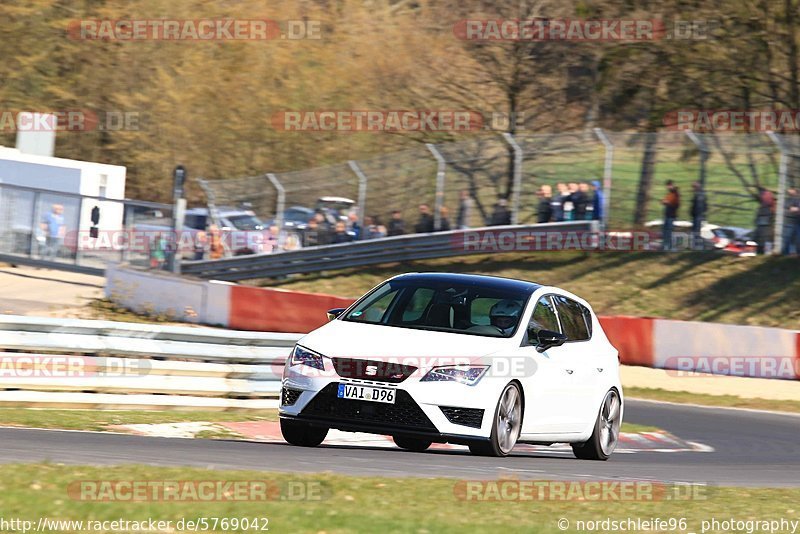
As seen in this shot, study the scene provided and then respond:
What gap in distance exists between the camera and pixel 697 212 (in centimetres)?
2762

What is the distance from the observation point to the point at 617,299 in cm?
2864

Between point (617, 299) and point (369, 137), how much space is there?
1310 centimetres

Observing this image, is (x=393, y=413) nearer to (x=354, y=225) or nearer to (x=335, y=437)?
(x=335, y=437)

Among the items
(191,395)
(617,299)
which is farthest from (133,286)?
(191,395)

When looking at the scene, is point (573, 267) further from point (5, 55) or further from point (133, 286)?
point (5, 55)

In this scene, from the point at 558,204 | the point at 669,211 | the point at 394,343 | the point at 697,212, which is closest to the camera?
the point at 394,343

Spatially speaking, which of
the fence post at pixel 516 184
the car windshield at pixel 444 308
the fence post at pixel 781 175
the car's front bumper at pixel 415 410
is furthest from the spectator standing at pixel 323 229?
the car's front bumper at pixel 415 410

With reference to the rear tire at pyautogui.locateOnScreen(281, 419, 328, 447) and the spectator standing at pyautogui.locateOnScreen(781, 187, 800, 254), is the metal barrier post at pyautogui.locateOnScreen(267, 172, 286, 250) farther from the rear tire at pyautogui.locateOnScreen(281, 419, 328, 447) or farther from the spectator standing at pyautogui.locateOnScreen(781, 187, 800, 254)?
the rear tire at pyautogui.locateOnScreen(281, 419, 328, 447)

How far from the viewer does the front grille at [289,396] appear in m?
9.66

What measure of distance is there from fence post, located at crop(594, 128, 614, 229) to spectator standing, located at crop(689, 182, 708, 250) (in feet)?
5.78

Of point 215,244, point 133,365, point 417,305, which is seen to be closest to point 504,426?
point 417,305

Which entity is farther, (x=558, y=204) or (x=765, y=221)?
(x=558, y=204)

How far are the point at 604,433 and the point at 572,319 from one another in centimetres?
110

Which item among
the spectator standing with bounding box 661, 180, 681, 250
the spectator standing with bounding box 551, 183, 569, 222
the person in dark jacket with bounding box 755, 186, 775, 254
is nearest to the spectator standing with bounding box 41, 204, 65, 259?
the spectator standing with bounding box 551, 183, 569, 222
